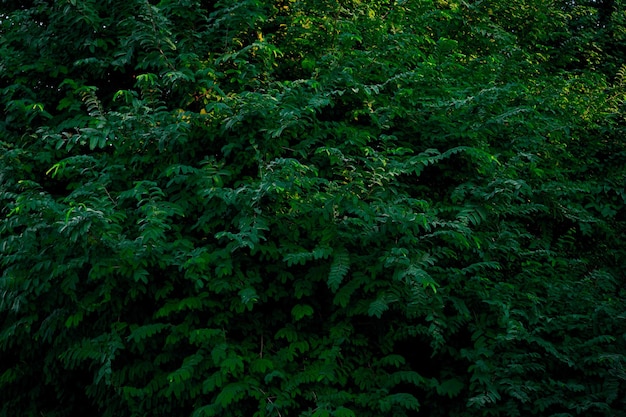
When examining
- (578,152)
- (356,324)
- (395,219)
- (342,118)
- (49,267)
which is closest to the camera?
(395,219)

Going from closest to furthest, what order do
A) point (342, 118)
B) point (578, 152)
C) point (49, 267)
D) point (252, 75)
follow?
1. point (49, 267)
2. point (252, 75)
3. point (342, 118)
4. point (578, 152)

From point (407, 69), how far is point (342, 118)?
87cm

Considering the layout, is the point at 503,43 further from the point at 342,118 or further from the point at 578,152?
the point at 342,118

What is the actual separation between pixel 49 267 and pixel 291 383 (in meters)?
2.07

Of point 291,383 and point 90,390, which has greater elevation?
point 291,383

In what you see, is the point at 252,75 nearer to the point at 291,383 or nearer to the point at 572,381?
the point at 291,383

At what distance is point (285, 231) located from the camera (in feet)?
16.5

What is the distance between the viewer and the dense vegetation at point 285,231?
4.70m

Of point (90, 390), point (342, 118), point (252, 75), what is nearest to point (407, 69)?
point (342, 118)

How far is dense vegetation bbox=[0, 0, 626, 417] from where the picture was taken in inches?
185

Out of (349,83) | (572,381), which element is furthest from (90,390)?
(572,381)

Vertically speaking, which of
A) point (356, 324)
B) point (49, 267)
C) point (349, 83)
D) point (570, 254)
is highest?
point (349, 83)

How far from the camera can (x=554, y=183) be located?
20.3ft

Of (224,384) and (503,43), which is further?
(503,43)
